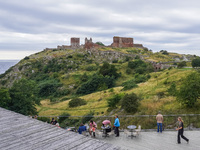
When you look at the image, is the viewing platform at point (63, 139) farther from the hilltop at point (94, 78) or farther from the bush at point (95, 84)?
the bush at point (95, 84)

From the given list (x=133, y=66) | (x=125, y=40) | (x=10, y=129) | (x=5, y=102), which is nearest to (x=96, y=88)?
(x=133, y=66)

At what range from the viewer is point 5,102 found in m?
28.6

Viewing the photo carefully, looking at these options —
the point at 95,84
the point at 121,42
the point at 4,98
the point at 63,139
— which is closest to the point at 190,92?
the point at 63,139

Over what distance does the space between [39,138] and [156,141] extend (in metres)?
7.66

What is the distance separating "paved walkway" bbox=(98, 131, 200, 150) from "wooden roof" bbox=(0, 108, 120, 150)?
3.82m

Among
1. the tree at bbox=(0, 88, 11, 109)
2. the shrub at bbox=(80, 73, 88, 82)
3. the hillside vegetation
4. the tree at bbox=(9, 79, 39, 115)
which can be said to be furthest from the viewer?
the shrub at bbox=(80, 73, 88, 82)

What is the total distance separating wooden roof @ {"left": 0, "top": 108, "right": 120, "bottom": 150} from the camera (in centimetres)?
695

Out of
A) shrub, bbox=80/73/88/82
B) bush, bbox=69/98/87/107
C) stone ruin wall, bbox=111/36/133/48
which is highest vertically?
stone ruin wall, bbox=111/36/133/48

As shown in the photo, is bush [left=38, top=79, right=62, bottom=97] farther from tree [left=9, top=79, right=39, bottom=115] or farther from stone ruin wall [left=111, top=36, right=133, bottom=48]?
stone ruin wall [left=111, top=36, right=133, bottom=48]

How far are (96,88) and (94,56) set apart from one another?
146 ft

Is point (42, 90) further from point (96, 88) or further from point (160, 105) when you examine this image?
point (160, 105)

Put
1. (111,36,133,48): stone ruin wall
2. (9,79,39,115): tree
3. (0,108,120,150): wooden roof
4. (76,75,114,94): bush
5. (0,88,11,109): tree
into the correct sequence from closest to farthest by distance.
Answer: (0,108,120,150): wooden roof
(0,88,11,109): tree
(9,79,39,115): tree
(76,75,114,94): bush
(111,36,133,48): stone ruin wall

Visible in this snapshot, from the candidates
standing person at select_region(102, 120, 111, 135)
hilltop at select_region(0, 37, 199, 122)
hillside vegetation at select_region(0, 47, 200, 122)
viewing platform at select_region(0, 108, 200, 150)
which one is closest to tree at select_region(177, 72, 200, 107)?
hillside vegetation at select_region(0, 47, 200, 122)

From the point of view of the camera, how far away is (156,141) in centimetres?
1175
